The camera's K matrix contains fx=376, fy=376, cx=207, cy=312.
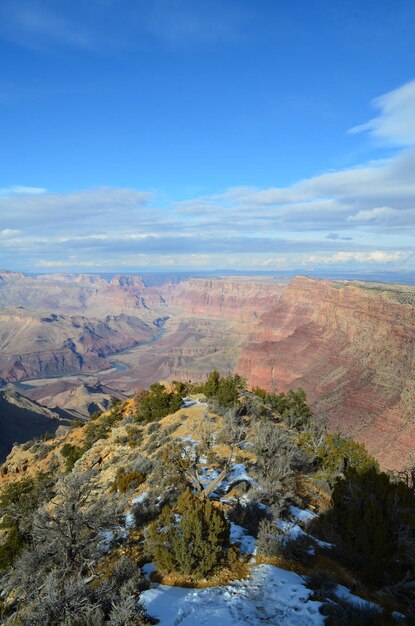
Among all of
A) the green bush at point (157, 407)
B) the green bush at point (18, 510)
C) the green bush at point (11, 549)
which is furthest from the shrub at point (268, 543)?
the green bush at point (157, 407)

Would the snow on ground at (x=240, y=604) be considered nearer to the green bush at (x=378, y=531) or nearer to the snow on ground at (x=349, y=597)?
the snow on ground at (x=349, y=597)

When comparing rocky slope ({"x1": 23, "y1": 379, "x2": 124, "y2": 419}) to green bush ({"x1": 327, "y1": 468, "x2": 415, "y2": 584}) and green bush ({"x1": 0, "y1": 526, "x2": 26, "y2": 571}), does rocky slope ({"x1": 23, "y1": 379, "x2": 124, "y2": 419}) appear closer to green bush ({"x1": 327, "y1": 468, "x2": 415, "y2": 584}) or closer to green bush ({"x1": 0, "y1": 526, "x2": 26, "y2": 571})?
green bush ({"x1": 0, "y1": 526, "x2": 26, "y2": 571})

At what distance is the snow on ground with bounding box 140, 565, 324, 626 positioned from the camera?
8695 mm

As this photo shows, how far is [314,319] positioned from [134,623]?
116m

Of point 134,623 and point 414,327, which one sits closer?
point 134,623

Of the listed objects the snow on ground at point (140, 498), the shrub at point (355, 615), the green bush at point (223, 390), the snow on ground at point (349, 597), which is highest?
the shrub at point (355, 615)

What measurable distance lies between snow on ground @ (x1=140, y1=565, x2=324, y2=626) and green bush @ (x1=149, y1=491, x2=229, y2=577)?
0.68 meters

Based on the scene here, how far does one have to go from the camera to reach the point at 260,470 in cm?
1870

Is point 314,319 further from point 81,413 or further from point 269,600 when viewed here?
point 269,600

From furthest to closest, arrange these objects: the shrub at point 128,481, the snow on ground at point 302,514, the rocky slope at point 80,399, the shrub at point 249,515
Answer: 1. the rocky slope at point 80,399
2. the shrub at point 128,481
3. the snow on ground at point 302,514
4. the shrub at point 249,515

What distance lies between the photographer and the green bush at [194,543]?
35.2ft

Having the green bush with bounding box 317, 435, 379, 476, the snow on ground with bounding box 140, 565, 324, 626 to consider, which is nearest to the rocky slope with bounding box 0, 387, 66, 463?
the green bush with bounding box 317, 435, 379, 476

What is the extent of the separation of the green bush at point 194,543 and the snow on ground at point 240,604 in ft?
2.23

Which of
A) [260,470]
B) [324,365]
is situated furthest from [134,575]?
[324,365]
